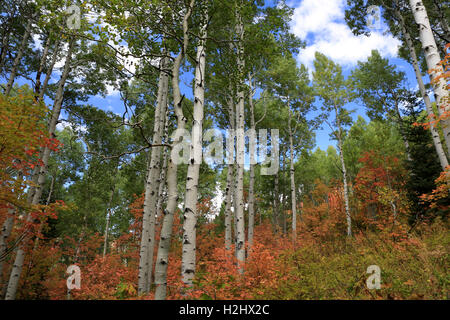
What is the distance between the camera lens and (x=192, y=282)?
318 centimetres

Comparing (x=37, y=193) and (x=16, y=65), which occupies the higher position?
(x=16, y=65)

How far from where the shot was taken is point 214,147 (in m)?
15.2

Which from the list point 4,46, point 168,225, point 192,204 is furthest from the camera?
point 4,46

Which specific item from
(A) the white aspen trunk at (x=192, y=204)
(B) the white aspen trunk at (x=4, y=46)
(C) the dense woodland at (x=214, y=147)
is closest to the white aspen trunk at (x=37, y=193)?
(C) the dense woodland at (x=214, y=147)

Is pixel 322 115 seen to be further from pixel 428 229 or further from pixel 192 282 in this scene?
pixel 192 282

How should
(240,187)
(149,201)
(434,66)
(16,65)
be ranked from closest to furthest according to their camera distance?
(434,66), (149,201), (240,187), (16,65)

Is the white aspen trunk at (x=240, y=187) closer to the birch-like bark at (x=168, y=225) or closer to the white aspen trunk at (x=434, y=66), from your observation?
the birch-like bark at (x=168, y=225)

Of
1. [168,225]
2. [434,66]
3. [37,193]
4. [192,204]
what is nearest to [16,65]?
[37,193]

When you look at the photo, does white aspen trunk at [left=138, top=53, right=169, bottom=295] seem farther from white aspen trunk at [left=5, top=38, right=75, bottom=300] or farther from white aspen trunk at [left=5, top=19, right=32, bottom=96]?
white aspen trunk at [left=5, top=19, right=32, bottom=96]

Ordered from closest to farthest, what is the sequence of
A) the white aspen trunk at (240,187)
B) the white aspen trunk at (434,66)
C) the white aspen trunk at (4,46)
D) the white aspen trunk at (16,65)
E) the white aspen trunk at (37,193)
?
the white aspen trunk at (434,66)
the white aspen trunk at (240,187)
the white aspen trunk at (37,193)
the white aspen trunk at (16,65)
the white aspen trunk at (4,46)

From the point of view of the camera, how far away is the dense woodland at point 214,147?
3.73 meters

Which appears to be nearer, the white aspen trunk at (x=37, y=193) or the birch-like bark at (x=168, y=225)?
the birch-like bark at (x=168, y=225)

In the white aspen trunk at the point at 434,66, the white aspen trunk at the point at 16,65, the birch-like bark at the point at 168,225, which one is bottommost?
the birch-like bark at the point at 168,225

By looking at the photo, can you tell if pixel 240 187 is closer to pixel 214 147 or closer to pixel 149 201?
pixel 149 201
